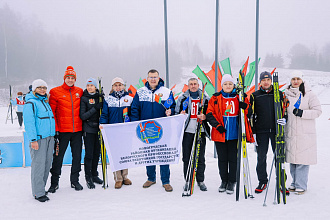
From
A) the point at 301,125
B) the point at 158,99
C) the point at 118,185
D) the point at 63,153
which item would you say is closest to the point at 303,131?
the point at 301,125

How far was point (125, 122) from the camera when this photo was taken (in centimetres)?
412

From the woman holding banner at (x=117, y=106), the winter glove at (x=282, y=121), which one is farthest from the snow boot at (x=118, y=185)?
the winter glove at (x=282, y=121)

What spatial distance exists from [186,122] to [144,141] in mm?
722

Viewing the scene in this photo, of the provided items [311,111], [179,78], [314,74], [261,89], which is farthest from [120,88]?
[314,74]

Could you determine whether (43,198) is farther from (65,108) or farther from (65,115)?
(65,108)

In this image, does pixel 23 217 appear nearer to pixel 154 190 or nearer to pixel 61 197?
pixel 61 197

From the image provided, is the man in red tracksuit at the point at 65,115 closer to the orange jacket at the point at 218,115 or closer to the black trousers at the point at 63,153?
the black trousers at the point at 63,153

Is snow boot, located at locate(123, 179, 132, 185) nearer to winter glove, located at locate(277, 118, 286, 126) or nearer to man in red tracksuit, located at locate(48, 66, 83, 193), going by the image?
man in red tracksuit, located at locate(48, 66, 83, 193)

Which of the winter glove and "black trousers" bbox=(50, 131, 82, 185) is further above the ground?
the winter glove

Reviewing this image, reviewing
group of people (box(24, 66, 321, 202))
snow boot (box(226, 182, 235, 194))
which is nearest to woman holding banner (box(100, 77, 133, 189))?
group of people (box(24, 66, 321, 202))

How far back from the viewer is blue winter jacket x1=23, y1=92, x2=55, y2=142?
11.8 ft

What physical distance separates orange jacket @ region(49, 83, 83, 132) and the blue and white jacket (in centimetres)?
41

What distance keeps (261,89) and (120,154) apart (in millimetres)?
2361

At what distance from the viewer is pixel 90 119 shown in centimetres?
419
